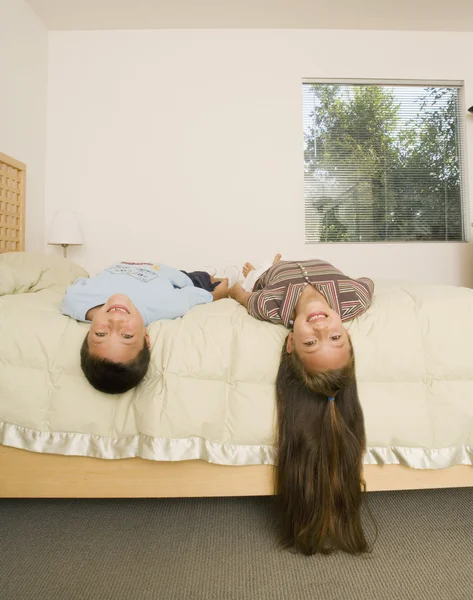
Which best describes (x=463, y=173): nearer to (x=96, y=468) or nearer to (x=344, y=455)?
(x=344, y=455)

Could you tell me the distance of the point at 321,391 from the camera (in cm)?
122

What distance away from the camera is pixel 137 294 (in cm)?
155

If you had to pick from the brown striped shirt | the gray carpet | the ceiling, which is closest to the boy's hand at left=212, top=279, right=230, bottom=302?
the brown striped shirt

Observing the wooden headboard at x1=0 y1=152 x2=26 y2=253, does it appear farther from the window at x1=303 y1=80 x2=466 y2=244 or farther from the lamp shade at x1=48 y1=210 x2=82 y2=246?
the window at x1=303 y1=80 x2=466 y2=244

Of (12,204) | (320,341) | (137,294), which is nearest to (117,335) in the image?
(137,294)

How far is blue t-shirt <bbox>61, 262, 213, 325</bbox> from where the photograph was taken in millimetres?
1424

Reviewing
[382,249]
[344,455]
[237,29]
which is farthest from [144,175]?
[344,455]

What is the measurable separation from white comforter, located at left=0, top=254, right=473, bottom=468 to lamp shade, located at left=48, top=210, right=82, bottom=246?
1.97 m

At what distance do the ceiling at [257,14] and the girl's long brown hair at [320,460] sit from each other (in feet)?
9.85

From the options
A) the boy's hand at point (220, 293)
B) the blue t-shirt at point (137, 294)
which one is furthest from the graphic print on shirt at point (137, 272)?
the boy's hand at point (220, 293)

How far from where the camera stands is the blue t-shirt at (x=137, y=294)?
142 cm

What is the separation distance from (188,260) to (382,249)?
5.10 feet

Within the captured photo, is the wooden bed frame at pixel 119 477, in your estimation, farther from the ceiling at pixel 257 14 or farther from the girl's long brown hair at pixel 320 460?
the ceiling at pixel 257 14

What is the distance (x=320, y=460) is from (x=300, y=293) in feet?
1.83
